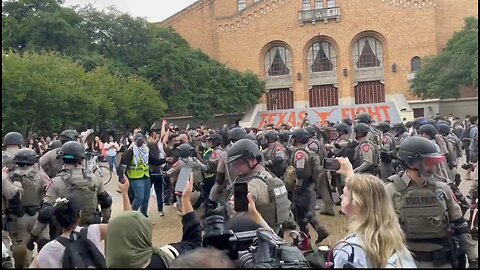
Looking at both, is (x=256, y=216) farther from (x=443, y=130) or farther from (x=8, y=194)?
(x=443, y=130)

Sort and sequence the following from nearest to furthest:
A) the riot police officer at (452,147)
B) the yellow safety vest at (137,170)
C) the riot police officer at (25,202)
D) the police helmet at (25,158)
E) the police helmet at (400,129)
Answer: the riot police officer at (25,202) < the police helmet at (25,158) < the riot police officer at (452,147) < the yellow safety vest at (137,170) < the police helmet at (400,129)

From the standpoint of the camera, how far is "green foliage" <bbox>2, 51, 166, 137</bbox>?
25.3 metres

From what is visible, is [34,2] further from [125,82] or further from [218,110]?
[218,110]

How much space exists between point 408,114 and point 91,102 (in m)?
24.8

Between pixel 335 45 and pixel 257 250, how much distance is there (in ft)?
158

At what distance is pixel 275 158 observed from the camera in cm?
994

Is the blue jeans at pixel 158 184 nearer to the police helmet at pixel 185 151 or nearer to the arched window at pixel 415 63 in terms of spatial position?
the police helmet at pixel 185 151

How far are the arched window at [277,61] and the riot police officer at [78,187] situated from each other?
45.4 meters

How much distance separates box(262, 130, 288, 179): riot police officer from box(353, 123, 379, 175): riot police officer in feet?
3.78

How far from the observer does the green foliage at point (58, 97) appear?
25.3 metres

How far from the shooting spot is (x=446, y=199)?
468 cm

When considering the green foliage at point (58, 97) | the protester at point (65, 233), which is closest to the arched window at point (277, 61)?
the green foliage at point (58, 97)

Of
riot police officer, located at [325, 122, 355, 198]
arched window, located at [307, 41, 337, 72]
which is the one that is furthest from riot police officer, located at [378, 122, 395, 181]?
arched window, located at [307, 41, 337, 72]

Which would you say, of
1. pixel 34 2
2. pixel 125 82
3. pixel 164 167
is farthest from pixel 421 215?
pixel 34 2
